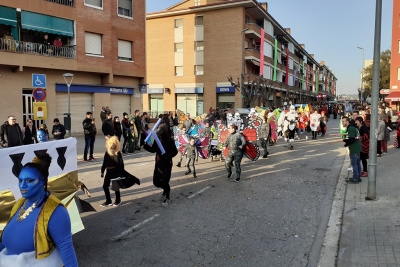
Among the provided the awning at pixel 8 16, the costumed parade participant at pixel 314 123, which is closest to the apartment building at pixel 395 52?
the costumed parade participant at pixel 314 123

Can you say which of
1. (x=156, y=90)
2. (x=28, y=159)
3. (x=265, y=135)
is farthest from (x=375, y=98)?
(x=156, y=90)

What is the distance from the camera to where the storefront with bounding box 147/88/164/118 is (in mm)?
41938

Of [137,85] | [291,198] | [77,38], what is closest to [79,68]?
[77,38]

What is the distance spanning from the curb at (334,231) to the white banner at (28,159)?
377 cm

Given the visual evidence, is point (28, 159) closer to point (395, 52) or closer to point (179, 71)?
point (179, 71)

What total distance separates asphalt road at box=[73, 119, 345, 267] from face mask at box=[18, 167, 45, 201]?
2565mm

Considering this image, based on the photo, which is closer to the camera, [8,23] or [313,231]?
[313,231]

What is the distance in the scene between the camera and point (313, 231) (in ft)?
19.7

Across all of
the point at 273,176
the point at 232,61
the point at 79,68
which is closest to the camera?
the point at 273,176

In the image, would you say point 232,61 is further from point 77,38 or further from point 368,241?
point 368,241

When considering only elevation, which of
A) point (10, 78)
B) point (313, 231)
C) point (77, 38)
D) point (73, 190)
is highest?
point (77, 38)

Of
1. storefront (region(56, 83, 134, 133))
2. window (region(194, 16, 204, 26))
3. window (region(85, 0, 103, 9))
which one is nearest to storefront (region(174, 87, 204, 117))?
window (region(194, 16, 204, 26))

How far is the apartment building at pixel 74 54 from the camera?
1908 centimetres

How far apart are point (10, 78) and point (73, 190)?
665 inches
